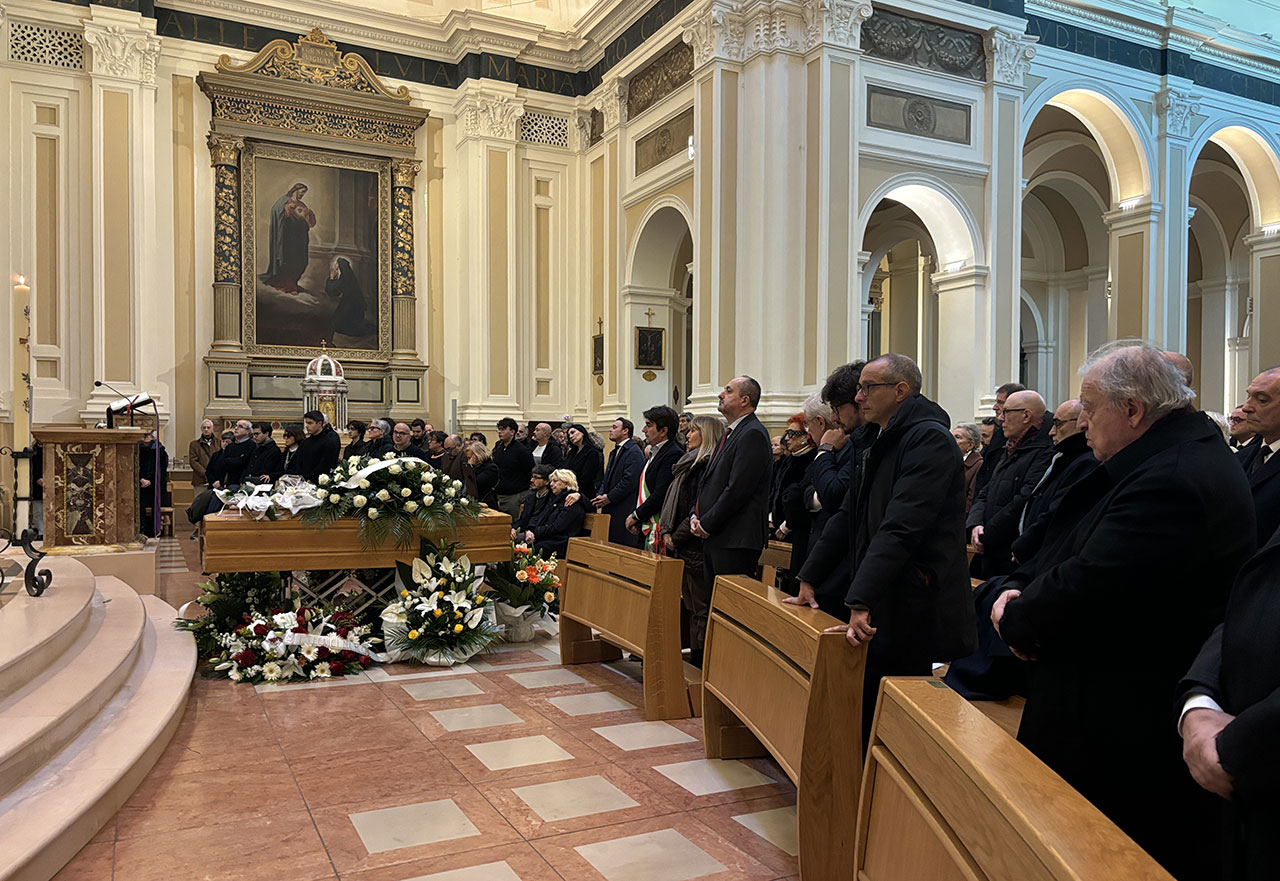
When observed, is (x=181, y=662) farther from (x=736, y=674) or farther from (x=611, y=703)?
(x=736, y=674)

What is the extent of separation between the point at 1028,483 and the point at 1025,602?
3.09m

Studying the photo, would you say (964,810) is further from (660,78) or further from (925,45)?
(660,78)

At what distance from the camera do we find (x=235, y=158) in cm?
1324

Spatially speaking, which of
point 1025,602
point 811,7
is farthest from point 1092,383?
point 811,7

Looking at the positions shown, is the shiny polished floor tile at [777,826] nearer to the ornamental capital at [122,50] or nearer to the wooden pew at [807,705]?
the wooden pew at [807,705]

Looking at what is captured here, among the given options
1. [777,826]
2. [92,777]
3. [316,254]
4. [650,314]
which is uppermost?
[316,254]

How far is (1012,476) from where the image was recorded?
18.0 feet

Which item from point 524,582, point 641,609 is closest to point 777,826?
point 641,609

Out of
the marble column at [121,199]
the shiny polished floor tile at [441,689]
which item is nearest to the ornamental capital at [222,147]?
the marble column at [121,199]

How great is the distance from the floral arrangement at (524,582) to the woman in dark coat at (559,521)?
580 mm

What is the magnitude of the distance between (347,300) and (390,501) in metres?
9.02

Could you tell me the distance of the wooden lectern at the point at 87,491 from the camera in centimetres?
683

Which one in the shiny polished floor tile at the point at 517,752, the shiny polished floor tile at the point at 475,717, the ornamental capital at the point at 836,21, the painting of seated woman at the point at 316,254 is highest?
the ornamental capital at the point at 836,21

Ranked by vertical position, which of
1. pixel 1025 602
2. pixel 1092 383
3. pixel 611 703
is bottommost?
pixel 611 703
